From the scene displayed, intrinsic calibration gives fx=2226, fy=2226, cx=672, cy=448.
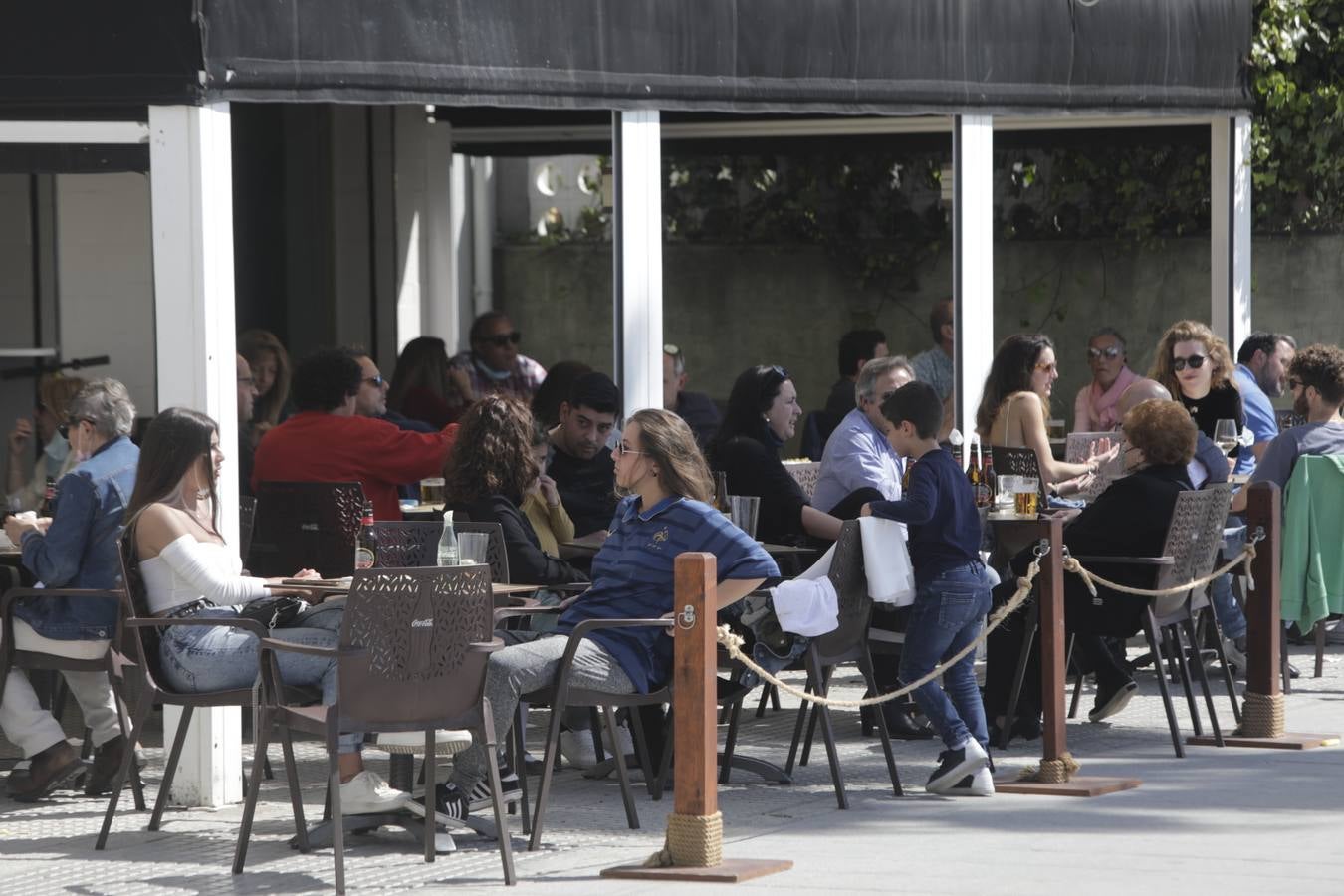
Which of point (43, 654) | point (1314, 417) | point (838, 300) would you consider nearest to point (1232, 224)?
point (1314, 417)

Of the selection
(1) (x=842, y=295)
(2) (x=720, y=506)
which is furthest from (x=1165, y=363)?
(1) (x=842, y=295)

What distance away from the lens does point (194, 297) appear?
24.5ft

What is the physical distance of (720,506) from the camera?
793 cm

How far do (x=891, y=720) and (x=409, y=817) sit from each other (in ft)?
8.58

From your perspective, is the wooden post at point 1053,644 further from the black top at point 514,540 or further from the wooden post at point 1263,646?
the black top at point 514,540

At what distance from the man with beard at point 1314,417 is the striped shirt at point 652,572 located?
376 cm

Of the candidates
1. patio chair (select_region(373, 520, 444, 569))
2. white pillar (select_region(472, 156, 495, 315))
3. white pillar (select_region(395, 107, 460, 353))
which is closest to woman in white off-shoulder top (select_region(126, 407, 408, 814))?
patio chair (select_region(373, 520, 444, 569))

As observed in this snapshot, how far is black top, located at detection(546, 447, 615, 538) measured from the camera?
852 cm

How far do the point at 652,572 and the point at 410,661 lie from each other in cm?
107

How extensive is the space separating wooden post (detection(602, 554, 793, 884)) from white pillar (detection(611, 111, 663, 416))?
3340mm

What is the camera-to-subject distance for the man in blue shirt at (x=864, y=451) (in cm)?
871

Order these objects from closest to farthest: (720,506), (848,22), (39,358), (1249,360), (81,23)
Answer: (81,23)
(720,506)
(848,22)
(1249,360)
(39,358)

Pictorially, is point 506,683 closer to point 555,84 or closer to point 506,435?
point 506,435

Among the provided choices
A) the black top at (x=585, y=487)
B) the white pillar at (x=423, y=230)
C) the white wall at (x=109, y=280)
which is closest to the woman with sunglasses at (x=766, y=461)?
the black top at (x=585, y=487)
